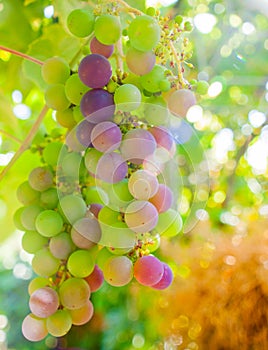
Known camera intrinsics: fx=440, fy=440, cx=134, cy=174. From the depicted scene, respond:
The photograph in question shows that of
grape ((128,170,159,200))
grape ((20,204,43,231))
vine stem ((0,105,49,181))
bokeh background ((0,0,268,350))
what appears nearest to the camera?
grape ((128,170,159,200))

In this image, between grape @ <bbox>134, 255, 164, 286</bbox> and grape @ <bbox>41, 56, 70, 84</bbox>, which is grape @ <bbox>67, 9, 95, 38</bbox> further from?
grape @ <bbox>134, 255, 164, 286</bbox>

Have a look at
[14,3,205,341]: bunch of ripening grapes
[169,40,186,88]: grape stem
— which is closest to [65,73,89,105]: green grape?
[14,3,205,341]: bunch of ripening grapes

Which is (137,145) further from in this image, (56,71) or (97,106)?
(56,71)

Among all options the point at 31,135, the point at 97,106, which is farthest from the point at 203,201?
the point at 97,106

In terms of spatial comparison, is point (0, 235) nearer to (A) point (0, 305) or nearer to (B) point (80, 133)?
(B) point (80, 133)

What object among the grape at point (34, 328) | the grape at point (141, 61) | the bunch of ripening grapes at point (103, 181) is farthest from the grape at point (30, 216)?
the grape at point (141, 61)

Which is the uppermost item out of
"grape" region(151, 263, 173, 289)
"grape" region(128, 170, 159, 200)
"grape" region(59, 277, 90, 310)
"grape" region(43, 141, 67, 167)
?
"grape" region(128, 170, 159, 200)

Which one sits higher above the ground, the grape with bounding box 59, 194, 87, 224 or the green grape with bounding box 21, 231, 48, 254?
the grape with bounding box 59, 194, 87, 224
